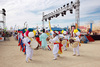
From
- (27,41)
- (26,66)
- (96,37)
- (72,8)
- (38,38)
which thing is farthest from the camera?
(96,37)

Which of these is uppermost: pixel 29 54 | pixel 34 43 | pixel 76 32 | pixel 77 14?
pixel 77 14

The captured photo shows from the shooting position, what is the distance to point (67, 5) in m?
13.5

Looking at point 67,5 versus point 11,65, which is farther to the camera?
point 67,5

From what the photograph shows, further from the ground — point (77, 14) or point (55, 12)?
point (55, 12)

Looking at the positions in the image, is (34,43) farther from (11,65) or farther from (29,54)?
(11,65)

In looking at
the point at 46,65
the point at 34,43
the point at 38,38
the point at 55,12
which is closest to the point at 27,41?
the point at 34,43

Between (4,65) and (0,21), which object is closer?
(4,65)

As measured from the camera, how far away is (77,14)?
13.0m

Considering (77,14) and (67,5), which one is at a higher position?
(67,5)

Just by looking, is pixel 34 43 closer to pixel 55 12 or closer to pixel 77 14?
pixel 77 14

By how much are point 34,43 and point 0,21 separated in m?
23.4

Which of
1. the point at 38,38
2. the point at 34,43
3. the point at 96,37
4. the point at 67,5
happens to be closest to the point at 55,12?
the point at 67,5

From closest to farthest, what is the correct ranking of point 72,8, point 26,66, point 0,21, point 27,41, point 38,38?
point 26,66, point 27,41, point 38,38, point 72,8, point 0,21

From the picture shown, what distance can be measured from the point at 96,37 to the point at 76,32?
12232 millimetres
